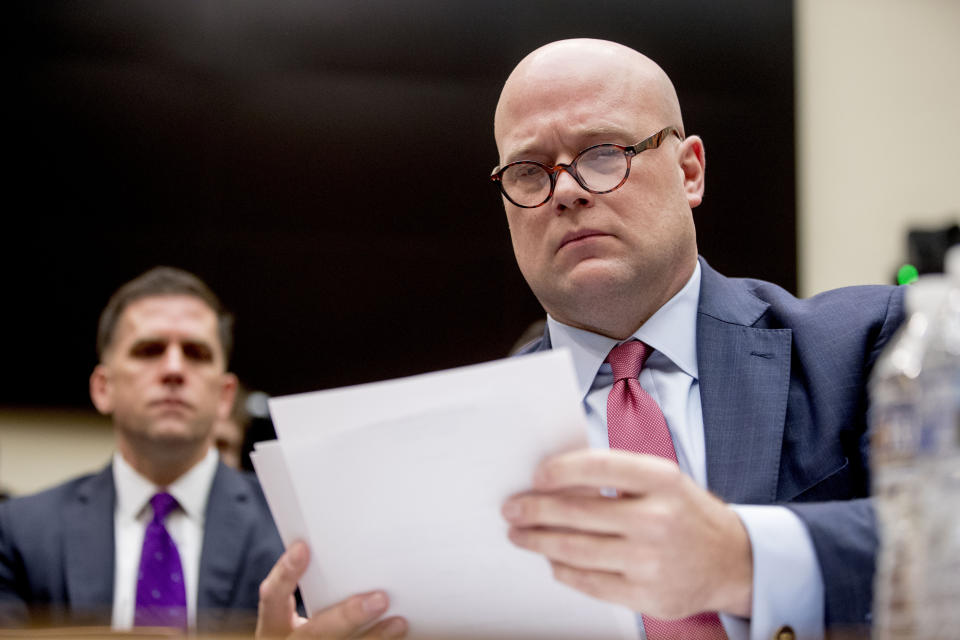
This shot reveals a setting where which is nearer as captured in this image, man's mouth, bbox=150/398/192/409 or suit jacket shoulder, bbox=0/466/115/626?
suit jacket shoulder, bbox=0/466/115/626

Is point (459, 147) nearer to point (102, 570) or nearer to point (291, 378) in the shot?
point (291, 378)

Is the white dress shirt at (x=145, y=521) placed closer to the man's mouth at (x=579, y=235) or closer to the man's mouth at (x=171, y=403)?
the man's mouth at (x=171, y=403)

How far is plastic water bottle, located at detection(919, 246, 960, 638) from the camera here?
0.50 metres

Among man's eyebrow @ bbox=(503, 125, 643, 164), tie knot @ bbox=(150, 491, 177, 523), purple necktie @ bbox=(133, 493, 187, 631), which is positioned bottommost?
purple necktie @ bbox=(133, 493, 187, 631)

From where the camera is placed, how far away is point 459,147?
10.0 ft

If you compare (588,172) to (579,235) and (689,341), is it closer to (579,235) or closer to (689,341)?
(579,235)

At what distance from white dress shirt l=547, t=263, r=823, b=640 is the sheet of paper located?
119mm

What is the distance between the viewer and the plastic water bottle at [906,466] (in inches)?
20.4

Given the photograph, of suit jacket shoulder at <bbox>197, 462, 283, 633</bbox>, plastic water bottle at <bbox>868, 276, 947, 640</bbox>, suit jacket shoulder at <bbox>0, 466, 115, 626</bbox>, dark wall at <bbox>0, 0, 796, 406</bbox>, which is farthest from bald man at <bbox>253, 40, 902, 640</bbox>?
dark wall at <bbox>0, 0, 796, 406</bbox>

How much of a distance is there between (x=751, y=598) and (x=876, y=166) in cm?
282

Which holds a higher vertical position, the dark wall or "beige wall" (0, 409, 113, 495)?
the dark wall

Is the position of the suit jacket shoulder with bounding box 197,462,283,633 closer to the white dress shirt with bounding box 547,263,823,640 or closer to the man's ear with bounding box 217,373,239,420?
the man's ear with bounding box 217,373,239,420

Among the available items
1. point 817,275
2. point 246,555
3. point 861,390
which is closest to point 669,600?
point 861,390

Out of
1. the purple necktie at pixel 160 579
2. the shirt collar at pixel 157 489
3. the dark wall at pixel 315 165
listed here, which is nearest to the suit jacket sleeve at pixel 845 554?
the purple necktie at pixel 160 579
